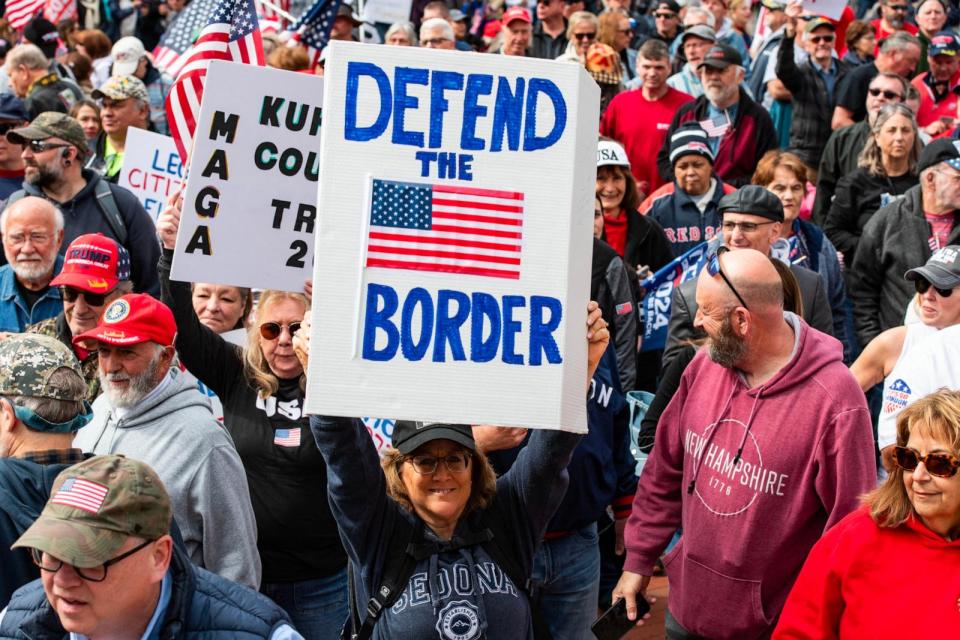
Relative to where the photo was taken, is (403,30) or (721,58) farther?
(403,30)

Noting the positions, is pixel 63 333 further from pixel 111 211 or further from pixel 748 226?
pixel 748 226

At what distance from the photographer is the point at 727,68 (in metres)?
9.78

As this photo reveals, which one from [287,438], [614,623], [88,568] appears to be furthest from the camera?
[287,438]

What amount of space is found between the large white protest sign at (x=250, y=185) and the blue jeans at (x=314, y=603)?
1.17 metres

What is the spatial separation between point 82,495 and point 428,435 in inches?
45.8

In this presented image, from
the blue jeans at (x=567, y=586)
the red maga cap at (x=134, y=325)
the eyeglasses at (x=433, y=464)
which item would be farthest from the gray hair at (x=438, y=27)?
the eyeglasses at (x=433, y=464)

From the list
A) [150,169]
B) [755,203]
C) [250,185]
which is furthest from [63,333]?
[755,203]

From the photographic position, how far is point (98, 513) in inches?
127

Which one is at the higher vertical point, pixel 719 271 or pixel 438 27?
pixel 438 27

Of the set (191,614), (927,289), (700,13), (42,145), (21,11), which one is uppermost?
(700,13)

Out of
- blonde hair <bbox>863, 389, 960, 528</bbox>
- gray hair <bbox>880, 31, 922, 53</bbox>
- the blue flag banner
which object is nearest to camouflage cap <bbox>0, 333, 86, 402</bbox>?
blonde hair <bbox>863, 389, 960, 528</bbox>

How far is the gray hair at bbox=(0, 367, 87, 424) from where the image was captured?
4145mm

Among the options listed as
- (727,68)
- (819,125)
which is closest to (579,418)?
(727,68)

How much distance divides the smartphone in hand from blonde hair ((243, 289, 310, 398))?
1441 mm
